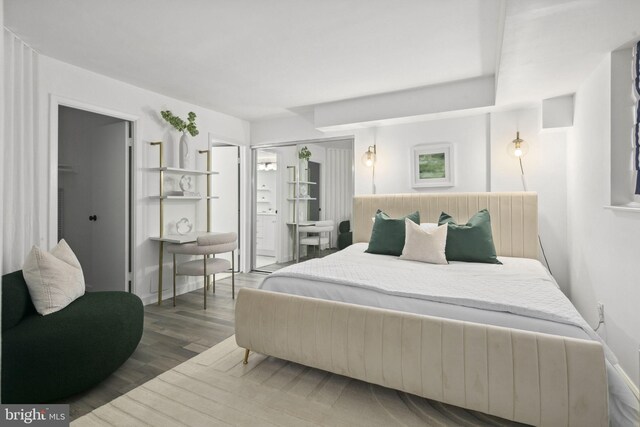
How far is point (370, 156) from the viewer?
13.9 feet

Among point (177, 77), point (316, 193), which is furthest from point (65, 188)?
point (316, 193)

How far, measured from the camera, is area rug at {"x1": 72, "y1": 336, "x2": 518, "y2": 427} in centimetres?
175

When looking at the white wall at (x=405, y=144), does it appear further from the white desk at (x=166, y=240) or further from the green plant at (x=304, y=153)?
the white desk at (x=166, y=240)

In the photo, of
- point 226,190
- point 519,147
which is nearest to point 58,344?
point 226,190

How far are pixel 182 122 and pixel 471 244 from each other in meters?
3.56

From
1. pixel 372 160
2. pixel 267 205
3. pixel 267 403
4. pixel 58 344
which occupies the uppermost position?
pixel 372 160

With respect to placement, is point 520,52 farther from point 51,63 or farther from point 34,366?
point 51,63

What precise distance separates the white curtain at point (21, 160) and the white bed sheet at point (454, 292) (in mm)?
2047

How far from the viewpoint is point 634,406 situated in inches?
54.9

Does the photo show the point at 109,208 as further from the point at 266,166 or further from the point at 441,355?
the point at 441,355

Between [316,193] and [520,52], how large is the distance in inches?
139

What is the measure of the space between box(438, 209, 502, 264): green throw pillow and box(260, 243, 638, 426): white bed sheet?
119 millimetres

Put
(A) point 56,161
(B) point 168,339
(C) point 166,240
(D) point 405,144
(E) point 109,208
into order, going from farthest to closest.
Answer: (D) point 405,144, (E) point 109,208, (C) point 166,240, (A) point 56,161, (B) point 168,339

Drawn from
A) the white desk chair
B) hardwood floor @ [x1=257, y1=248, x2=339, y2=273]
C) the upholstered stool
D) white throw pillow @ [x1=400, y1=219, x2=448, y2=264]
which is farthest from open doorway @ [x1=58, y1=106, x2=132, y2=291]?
white throw pillow @ [x1=400, y1=219, x2=448, y2=264]
